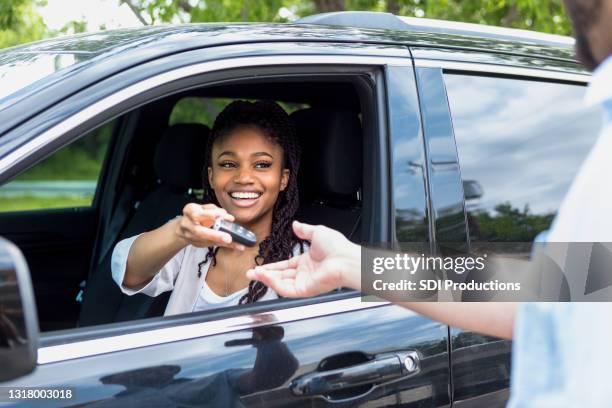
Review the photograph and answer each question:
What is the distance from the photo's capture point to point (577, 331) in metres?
0.96

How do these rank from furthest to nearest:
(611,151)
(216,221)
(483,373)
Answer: (483,373)
(216,221)
(611,151)

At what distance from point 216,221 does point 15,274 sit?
1.82ft

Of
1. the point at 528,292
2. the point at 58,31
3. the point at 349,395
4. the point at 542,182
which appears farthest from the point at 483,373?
the point at 58,31

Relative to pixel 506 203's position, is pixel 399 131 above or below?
above

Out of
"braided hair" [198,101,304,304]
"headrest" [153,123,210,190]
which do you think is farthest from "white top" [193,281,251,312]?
"headrest" [153,123,210,190]

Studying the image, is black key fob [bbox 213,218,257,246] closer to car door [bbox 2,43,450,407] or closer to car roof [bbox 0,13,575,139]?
car door [bbox 2,43,450,407]

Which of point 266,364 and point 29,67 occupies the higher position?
point 29,67

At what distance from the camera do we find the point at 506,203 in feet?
7.82

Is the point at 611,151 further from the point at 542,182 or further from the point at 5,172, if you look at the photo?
the point at 542,182

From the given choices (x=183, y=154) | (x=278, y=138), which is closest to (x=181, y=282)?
(x=278, y=138)

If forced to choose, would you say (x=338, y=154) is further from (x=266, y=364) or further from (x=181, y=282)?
(x=266, y=364)

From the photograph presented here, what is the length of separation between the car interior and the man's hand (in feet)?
1.97

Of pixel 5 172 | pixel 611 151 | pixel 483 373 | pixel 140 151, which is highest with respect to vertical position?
pixel 611 151

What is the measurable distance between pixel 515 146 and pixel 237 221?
0.83 m
